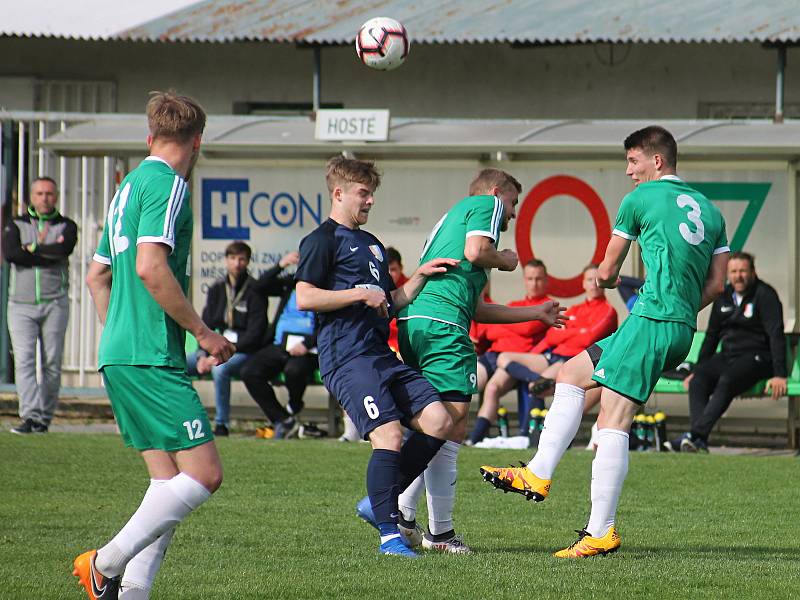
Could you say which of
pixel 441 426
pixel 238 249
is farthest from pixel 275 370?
pixel 441 426

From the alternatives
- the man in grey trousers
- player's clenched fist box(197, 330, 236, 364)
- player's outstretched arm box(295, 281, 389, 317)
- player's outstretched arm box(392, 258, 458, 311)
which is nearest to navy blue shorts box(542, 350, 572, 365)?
the man in grey trousers

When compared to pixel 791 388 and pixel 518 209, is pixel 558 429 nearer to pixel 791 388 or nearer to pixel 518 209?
pixel 791 388

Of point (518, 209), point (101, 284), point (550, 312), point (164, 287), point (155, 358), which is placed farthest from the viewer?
point (518, 209)

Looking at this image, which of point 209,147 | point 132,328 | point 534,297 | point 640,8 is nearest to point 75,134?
point 209,147

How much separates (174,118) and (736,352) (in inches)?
334

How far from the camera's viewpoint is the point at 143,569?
5160 millimetres

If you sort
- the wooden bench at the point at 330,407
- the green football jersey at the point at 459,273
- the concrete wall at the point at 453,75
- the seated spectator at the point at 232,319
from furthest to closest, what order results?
the concrete wall at the point at 453,75, the wooden bench at the point at 330,407, the seated spectator at the point at 232,319, the green football jersey at the point at 459,273

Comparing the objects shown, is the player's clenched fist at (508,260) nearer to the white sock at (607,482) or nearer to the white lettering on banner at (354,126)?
the white sock at (607,482)

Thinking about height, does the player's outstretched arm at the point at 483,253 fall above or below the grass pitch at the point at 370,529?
above

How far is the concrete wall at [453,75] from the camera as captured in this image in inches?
658

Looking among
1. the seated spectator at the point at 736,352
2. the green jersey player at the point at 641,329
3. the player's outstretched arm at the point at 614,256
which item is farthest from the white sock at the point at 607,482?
the seated spectator at the point at 736,352

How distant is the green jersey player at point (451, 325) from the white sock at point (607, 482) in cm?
67

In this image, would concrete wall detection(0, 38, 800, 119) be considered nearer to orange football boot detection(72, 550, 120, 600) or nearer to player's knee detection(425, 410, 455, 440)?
player's knee detection(425, 410, 455, 440)

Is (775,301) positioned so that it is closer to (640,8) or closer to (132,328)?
(640,8)
